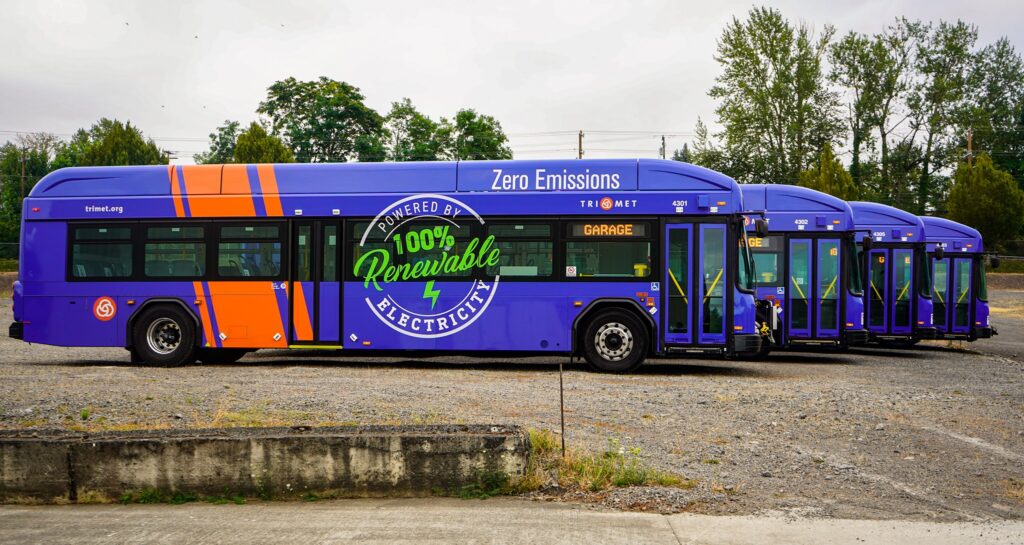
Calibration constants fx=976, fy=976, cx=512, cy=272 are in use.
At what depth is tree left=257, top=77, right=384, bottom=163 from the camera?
Result: 65.9 m

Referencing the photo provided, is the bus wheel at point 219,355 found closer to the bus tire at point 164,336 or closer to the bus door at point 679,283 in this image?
the bus tire at point 164,336

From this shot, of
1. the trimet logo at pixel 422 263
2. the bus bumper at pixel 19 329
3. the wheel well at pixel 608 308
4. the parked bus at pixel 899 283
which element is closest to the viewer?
the wheel well at pixel 608 308

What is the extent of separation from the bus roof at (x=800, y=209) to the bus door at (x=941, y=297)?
5.34m

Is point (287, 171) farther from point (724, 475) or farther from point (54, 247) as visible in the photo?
point (724, 475)

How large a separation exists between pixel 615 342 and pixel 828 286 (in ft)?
21.2

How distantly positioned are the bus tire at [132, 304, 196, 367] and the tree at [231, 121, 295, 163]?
132ft

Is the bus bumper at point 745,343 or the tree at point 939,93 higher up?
the tree at point 939,93

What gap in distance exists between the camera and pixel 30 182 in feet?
262

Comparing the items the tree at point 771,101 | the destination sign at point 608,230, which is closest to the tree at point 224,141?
the tree at point 771,101

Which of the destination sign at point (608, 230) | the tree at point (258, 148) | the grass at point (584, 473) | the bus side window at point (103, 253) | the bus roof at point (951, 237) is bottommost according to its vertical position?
the grass at point (584, 473)

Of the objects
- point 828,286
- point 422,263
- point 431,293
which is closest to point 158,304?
point 422,263

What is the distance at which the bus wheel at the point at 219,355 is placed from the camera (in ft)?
58.9

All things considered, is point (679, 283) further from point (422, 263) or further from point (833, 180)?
point (833, 180)

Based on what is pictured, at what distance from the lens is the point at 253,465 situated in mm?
7320
